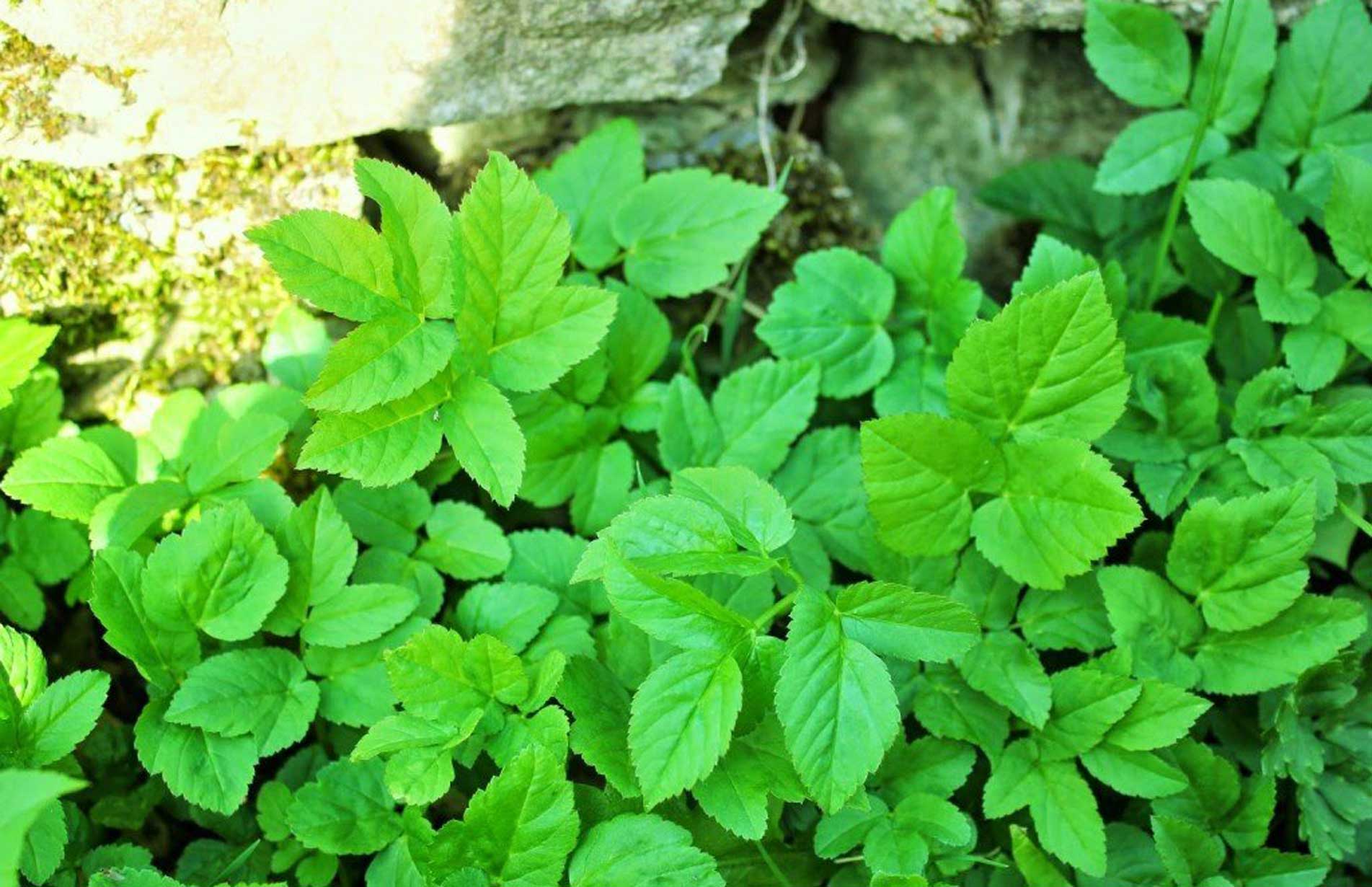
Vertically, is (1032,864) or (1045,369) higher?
(1045,369)

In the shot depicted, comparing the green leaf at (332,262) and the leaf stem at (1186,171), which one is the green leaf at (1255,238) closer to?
the leaf stem at (1186,171)

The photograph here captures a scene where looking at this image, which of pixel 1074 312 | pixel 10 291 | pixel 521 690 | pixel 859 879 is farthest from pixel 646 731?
pixel 10 291

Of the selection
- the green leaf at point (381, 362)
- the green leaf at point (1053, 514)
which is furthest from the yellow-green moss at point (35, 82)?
the green leaf at point (1053, 514)

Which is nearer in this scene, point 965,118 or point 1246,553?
point 1246,553

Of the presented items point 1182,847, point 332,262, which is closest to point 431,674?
point 332,262

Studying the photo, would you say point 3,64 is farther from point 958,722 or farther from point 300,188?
point 958,722

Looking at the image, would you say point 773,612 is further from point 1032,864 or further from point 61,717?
point 61,717
